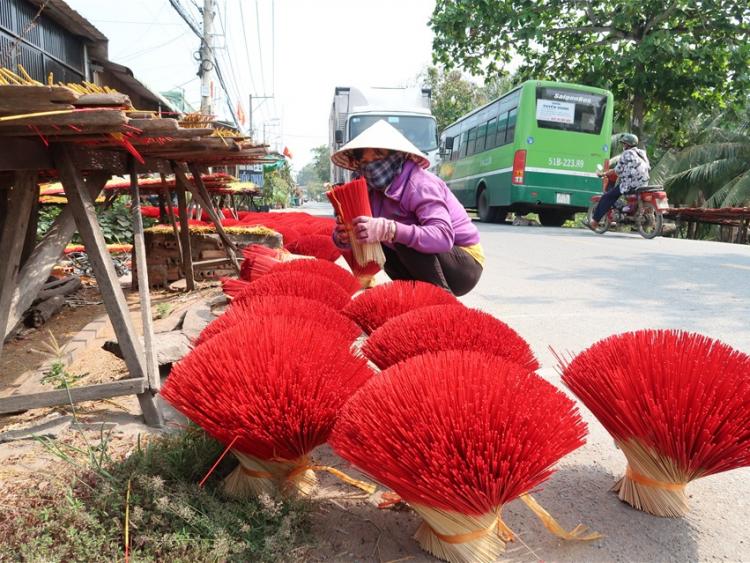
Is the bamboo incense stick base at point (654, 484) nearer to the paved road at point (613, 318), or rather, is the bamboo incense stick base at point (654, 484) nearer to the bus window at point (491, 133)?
the paved road at point (613, 318)

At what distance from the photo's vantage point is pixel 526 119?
35.1 feet

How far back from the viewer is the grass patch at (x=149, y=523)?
93cm

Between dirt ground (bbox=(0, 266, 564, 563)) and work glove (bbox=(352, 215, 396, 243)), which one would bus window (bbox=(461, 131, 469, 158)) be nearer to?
work glove (bbox=(352, 215, 396, 243))

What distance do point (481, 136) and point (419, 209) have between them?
38.0 feet

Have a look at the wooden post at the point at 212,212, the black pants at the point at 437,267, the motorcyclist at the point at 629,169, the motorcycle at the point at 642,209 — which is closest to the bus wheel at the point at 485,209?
the motorcycle at the point at 642,209

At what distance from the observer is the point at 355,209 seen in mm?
2164

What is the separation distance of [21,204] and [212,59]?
11.8 meters

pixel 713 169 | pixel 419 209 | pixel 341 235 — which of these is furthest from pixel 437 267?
pixel 713 169

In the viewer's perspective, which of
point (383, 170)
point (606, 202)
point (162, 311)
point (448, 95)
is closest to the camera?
point (383, 170)

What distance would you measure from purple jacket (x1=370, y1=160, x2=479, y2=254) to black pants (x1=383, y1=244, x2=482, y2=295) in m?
0.11

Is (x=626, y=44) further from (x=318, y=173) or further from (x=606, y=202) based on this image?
(x=318, y=173)

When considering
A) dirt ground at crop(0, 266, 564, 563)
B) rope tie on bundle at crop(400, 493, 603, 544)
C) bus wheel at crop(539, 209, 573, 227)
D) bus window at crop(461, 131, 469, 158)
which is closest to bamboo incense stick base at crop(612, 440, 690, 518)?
rope tie on bundle at crop(400, 493, 603, 544)

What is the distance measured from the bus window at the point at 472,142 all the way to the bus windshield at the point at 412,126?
2.18 metres

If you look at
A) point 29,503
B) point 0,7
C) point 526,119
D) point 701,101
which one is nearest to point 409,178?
point 29,503
